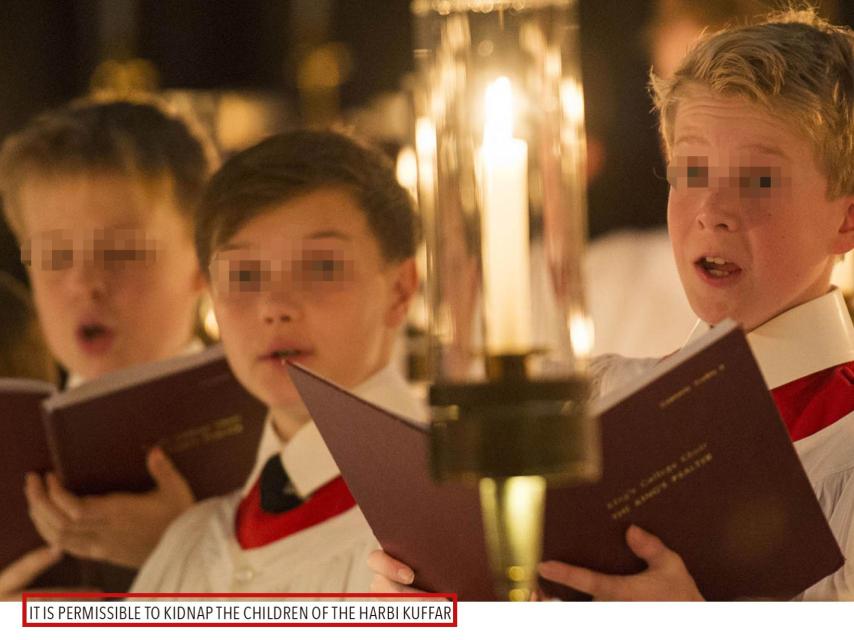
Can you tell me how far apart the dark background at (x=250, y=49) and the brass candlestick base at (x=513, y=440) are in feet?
3.07

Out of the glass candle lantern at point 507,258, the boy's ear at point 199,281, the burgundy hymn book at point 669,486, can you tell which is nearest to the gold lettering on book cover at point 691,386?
the burgundy hymn book at point 669,486

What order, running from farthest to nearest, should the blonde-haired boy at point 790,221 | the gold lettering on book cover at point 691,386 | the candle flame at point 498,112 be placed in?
the blonde-haired boy at point 790,221 < the gold lettering on book cover at point 691,386 < the candle flame at point 498,112

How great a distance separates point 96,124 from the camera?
2.02m

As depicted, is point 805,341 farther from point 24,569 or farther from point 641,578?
point 24,569

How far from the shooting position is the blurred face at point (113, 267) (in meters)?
1.97

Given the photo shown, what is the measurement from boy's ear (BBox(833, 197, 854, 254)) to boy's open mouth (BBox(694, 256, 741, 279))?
12cm

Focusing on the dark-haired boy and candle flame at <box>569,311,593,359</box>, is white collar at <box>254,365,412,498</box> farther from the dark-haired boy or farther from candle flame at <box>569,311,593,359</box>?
candle flame at <box>569,311,593,359</box>

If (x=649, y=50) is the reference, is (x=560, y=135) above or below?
below

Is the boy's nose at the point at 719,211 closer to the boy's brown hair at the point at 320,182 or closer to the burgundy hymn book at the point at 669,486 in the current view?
the burgundy hymn book at the point at 669,486

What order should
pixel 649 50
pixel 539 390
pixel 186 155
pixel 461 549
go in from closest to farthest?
pixel 539 390 → pixel 461 549 → pixel 649 50 → pixel 186 155

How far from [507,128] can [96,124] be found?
0.97 metres

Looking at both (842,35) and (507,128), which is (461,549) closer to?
(507,128)

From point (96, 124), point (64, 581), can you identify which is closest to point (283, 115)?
point (96, 124)

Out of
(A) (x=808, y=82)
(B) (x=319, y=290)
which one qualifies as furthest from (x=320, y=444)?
(A) (x=808, y=82)
